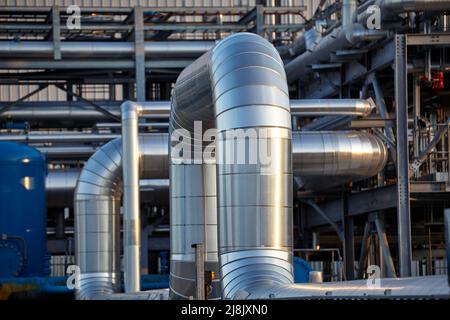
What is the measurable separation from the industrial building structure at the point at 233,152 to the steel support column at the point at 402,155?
0.03 meters

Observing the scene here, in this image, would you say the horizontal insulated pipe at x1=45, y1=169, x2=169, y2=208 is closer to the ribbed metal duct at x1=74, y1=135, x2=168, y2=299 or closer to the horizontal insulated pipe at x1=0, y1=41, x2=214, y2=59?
the horizontal insulated pipe at x1=0, y1=41, x2=214, y2=59

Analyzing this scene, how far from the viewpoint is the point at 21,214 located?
26.6 m

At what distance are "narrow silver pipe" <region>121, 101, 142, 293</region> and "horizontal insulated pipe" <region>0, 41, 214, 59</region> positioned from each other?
8.99 metres

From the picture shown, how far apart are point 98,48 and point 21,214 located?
5.59m

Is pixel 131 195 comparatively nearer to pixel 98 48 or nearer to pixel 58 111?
pixel 98 48

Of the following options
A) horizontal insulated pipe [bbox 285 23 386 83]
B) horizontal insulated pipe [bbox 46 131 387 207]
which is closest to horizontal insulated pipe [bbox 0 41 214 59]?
horizontal insulated pipe [bbox 285 23 386 83]

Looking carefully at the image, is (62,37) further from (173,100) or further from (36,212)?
(173,100)

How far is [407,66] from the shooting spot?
73.9ft

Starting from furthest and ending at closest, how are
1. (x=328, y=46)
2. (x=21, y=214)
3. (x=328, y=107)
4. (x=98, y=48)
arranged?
1. (x=98, y=48)
2. (x=21, y=214)
3. (x=328, y=46)
4. (x=328, y=107)

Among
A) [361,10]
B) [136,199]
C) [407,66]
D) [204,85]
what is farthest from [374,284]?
[361,10]

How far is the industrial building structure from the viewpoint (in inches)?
557

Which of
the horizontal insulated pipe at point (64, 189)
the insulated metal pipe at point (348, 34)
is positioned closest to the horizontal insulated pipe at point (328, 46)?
the insulated metal pipe at point (348, 34)

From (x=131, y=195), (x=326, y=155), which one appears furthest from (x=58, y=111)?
(x=131, y=195)
